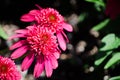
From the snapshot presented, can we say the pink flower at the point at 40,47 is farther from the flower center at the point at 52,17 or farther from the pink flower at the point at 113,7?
the pink flower at the point at 113,7

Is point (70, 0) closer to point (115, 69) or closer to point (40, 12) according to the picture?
point (115, 69)

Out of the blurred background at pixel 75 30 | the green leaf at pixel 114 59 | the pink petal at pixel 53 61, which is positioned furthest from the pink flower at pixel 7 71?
the blurred background at pixel 75 30

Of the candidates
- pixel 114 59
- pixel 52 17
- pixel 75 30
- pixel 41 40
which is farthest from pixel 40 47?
pixel 75 30

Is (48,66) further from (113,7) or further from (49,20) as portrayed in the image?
(113,7)

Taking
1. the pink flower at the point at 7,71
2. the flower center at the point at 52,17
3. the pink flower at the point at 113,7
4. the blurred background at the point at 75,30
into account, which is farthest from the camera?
the blurred background at the point at 75,30

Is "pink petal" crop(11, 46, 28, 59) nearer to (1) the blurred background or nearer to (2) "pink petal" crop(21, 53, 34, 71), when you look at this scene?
(2) "pink petal" crop(21, 53, 34, 71)
